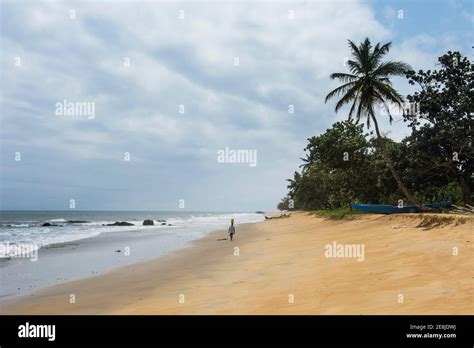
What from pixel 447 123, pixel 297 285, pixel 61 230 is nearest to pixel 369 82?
pixel 447 123

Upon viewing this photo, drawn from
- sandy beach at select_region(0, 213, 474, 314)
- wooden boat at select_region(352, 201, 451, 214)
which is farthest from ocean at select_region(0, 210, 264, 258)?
wooden boat at select_region(352, 201, 451, 214)

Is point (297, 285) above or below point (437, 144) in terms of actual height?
below

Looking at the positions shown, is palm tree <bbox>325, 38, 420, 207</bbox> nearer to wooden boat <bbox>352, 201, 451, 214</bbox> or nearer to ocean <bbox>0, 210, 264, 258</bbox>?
wooden boat <bbox>352, 201, 451, 214</bbox>

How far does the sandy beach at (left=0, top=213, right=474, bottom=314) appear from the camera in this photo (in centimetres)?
753

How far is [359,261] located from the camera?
12594mm

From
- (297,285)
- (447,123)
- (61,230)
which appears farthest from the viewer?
(61,230)

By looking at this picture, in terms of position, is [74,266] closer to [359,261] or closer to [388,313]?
[359,261]

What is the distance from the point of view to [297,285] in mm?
9883

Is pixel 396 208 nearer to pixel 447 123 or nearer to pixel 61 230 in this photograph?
pixel 447 123

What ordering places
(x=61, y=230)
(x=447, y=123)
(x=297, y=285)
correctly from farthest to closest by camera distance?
1. (x=61, y=230)
2. (x=447, y=123)
3. (x=297, y=285)

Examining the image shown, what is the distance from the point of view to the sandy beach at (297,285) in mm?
7527

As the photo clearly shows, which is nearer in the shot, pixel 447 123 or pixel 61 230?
pixel 447 123
